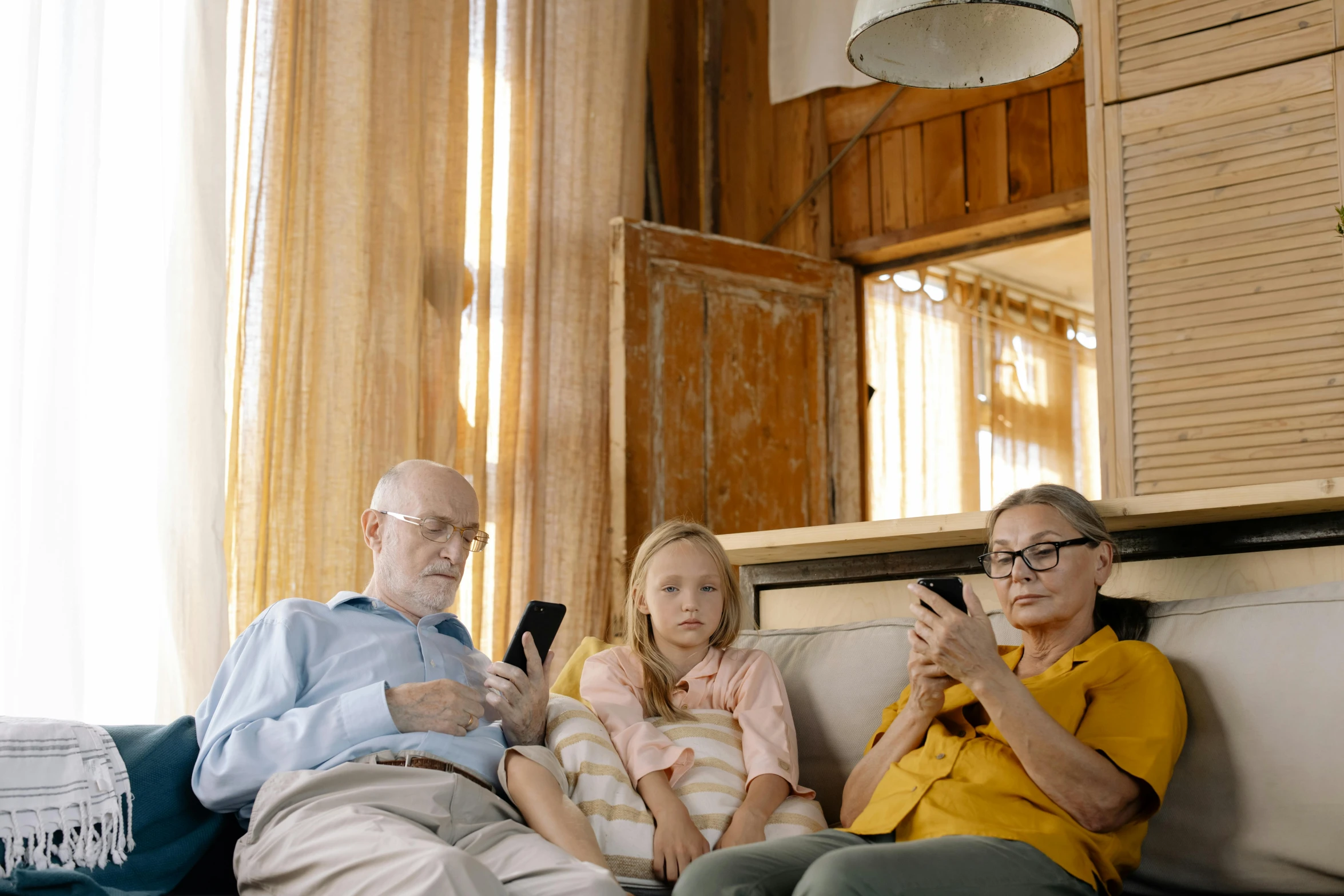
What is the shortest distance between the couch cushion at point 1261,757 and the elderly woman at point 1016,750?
7 centimetres

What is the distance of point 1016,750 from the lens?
170 cm

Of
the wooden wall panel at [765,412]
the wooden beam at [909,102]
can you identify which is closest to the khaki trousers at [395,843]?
the wooden wall panel at [765,412]

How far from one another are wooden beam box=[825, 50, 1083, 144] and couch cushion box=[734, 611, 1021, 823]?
9.41 ft

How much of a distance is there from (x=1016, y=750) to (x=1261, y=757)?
0.33 meters

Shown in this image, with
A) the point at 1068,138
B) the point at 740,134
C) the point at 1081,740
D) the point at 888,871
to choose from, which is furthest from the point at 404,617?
the point at 740,134

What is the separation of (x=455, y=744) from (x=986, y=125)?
11.2ft

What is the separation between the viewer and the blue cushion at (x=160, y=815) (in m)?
1.77

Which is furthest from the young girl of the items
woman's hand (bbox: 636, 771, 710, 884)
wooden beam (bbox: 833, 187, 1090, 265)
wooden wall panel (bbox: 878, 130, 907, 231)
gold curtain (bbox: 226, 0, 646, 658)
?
wooden wall panel (bbox: 878, 130, 907, 231)

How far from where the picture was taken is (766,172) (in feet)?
16.3

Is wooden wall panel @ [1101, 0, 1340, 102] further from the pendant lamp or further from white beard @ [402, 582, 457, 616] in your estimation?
white beard @ [402, 582, 457, 616]

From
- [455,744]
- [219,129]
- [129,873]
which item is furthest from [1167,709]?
[219,129]

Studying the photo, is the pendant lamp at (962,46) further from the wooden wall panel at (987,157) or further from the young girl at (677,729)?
the wooden wall panel at (987,157)

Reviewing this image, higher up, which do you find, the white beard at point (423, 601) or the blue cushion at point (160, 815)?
the white beard at point (423, 601)

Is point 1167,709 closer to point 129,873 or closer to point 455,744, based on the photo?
point 455,744
